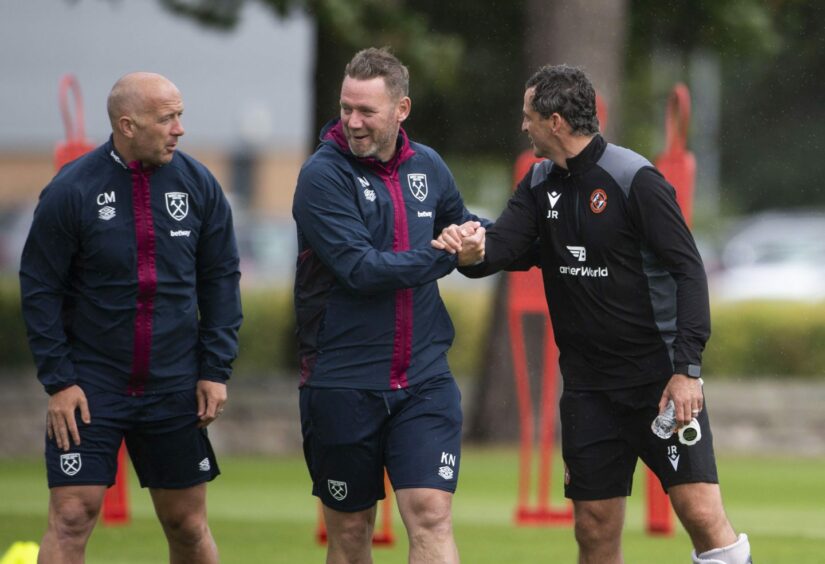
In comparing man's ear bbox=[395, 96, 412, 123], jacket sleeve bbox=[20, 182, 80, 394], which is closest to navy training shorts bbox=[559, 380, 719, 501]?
man's ear bbox=[395, 96, 412, 123]

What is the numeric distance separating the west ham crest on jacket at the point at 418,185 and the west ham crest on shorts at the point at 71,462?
1.78m

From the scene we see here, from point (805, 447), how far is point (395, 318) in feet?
34.5

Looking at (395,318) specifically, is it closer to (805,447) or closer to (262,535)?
(262,535)

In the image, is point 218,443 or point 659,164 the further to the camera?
point 218,443

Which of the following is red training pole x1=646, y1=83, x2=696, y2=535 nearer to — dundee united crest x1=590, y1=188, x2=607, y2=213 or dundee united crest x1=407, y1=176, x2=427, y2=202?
dundee united crest x1=590, y1=188, x2=607, y2=213

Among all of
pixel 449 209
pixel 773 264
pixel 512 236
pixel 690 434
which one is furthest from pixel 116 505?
pixel 773 264

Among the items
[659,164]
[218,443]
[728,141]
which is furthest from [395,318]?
[728,141]

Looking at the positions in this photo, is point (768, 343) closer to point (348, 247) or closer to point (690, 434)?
point (690, 434)

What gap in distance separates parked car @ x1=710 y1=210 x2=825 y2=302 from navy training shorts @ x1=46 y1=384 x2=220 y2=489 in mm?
23108

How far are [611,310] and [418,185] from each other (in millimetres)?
955

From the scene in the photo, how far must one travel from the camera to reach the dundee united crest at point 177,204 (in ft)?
21.9

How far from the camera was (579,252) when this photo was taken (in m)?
6.47

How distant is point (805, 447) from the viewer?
1597 centimetres

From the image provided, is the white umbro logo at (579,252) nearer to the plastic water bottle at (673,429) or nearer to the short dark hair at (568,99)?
the short dark hair at (568,99)
